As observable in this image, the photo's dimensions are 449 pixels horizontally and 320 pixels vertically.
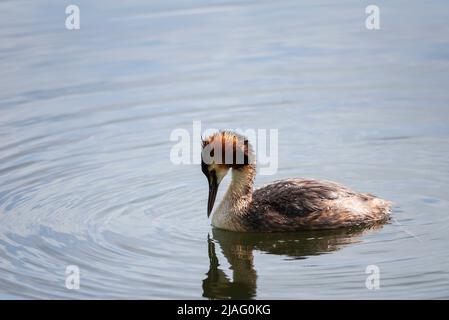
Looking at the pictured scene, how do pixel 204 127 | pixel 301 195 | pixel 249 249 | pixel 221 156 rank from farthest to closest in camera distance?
1. pixel 204 127
2. pixel 221 156
3. pixel 301 195
4. pixel 249 249

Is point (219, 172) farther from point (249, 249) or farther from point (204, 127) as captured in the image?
point (204, 127)

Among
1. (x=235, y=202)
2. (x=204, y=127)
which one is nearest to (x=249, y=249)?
(x=235, y=202)

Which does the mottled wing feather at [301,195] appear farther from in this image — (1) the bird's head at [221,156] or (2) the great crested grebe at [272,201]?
(1) the bird's head at [221,156]

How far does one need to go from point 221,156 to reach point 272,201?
2.49 feet

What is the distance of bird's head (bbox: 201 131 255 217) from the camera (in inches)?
481

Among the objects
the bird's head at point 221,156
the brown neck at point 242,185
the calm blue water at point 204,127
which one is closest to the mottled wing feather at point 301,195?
the brown neck at point 242,185

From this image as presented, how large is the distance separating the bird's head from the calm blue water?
1.49 ft

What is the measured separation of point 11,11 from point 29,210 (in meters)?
7.84

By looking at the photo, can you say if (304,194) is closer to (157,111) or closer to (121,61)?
(157,111)

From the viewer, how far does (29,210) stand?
496 inches

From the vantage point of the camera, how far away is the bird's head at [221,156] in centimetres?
1221

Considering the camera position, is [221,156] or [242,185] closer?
[221,156]

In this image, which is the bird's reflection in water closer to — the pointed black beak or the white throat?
the white throat

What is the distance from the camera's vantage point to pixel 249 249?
11.6 meters
